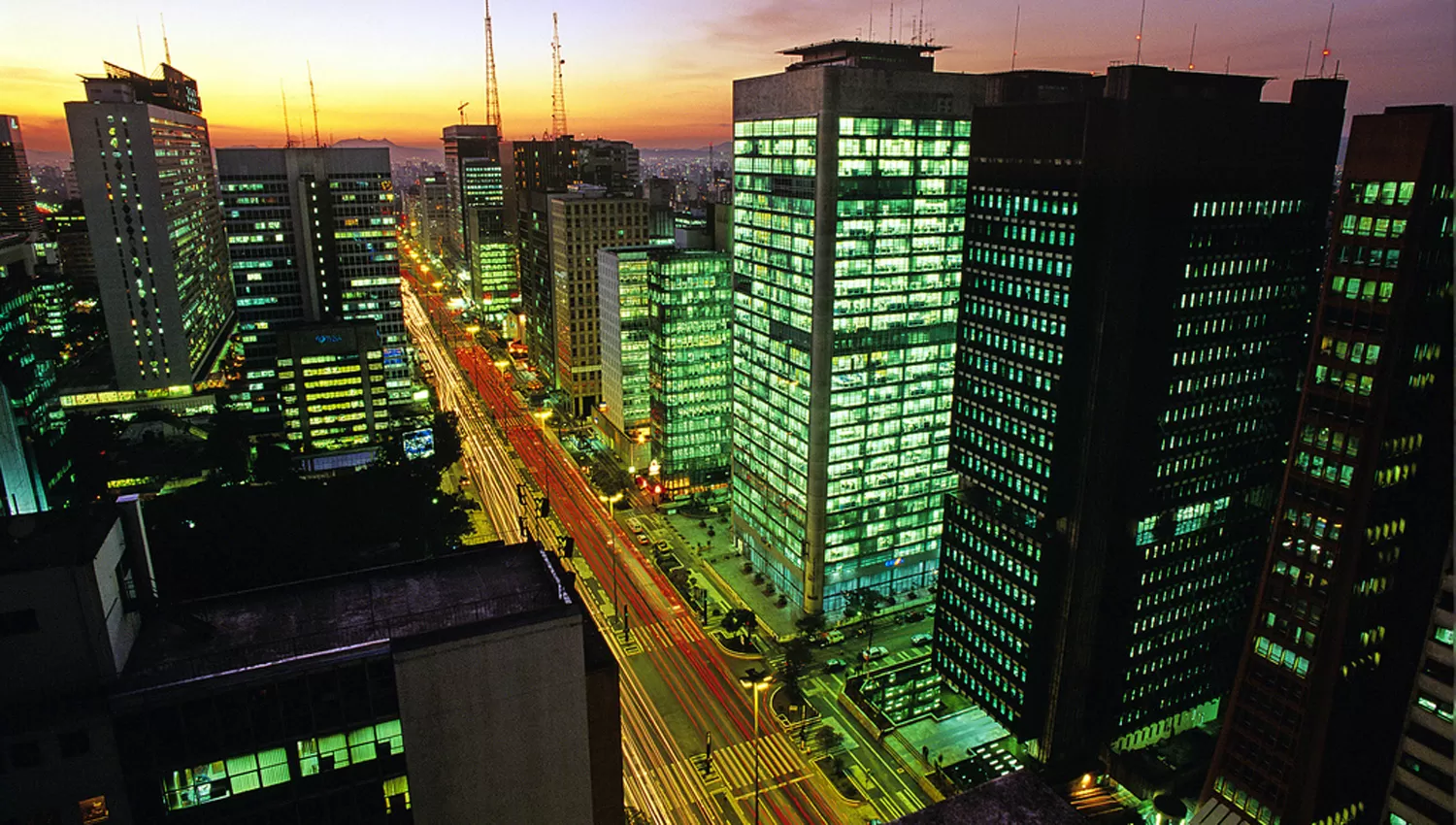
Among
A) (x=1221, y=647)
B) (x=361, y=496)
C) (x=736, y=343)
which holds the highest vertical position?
(x=736, y=343)

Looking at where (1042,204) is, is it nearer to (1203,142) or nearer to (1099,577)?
(1203,142)

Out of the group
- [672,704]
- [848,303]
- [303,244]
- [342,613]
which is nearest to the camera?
[342,613]

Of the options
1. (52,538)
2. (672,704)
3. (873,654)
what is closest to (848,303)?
(873,654)

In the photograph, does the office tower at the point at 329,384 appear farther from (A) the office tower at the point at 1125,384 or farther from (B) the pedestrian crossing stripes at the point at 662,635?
(A) the office tower at the point at 1125,384

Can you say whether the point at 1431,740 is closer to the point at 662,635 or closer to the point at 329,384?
the point at 662,635

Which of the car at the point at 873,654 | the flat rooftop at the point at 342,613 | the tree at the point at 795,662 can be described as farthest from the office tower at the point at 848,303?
the flat rooftop at the point at 342,613

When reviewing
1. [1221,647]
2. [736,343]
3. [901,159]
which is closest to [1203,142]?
[901,159]
